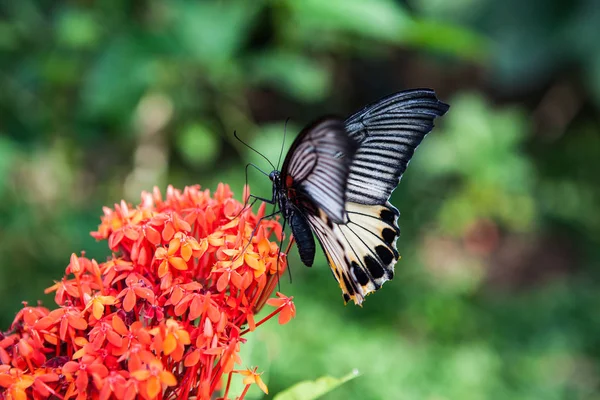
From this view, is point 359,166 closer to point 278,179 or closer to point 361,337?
point 278,179

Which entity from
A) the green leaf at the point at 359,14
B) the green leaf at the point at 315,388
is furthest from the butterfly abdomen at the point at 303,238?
the green leaf at the point at 359,14

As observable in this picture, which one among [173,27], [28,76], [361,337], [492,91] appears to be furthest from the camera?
[492,91]

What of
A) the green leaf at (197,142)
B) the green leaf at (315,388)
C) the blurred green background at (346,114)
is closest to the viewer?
the green leaf at (315,388)

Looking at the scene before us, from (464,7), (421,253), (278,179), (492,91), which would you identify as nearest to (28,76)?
(278,179)

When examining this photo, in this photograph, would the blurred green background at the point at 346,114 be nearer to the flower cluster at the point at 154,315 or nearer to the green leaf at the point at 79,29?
the green leaf at the point at 79,29

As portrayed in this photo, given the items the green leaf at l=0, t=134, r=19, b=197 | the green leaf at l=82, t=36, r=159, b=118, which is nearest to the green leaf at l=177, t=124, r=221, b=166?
the green leaf at l=82, t=36, r=159, b=118

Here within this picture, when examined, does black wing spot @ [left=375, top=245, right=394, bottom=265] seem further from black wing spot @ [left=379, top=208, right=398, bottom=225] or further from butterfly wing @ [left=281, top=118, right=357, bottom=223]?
butterfly wing @ [left=281, top=118, right=357, bottom=223]
